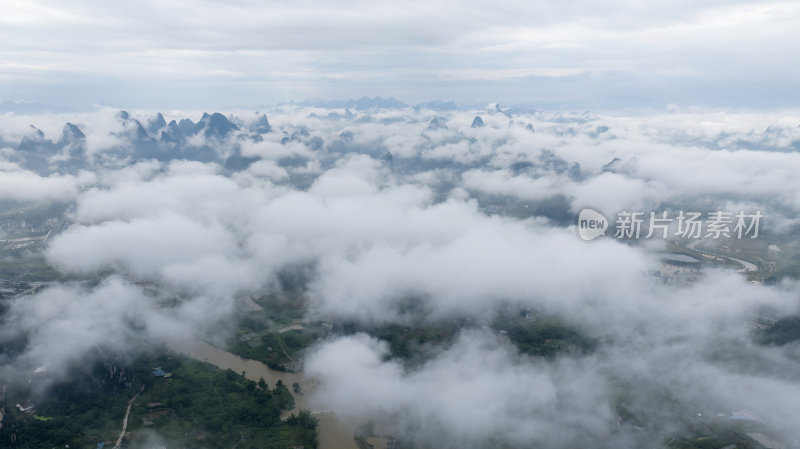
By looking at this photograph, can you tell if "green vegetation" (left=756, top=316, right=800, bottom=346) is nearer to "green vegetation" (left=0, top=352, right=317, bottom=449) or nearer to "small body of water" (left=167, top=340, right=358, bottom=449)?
"small body of water" (left=167, top=340, right=358, bottom=449)

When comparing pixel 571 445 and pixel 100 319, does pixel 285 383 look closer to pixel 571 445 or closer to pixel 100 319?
pixel 100 319

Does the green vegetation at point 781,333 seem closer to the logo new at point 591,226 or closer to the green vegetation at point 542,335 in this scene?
the green vegetation at point 542,335

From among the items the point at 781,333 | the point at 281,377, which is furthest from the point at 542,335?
the point at 281,377

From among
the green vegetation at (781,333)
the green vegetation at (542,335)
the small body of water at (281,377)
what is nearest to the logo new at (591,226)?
the green vegetation at (542,335)

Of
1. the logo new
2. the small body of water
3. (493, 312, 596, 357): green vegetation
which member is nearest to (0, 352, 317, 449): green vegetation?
the small body of water

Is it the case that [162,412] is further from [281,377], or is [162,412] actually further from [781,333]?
[781,333]

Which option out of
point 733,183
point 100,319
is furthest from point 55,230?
point 733,183

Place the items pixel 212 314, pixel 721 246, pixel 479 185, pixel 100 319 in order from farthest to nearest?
pixel 479 185 < pixel 721 246 < pixel 212 314 < pixel 100 319
